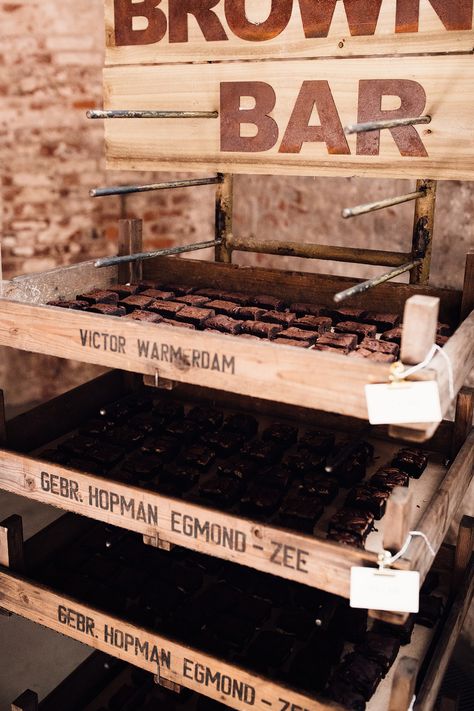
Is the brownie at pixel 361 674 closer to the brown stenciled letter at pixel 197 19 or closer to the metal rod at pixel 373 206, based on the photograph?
the metal rod at pixel 373 206

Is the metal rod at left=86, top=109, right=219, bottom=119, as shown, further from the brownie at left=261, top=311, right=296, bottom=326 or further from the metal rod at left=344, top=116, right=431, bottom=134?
the brownie at left=261, top=311, right=296, bottom=326

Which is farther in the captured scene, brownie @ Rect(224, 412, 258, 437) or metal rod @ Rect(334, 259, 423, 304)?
brownie @ Rect(224, 412, 258, 437)

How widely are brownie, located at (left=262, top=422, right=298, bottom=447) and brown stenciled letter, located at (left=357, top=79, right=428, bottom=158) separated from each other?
117 cm

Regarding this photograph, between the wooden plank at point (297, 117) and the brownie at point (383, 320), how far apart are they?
0.53 meters

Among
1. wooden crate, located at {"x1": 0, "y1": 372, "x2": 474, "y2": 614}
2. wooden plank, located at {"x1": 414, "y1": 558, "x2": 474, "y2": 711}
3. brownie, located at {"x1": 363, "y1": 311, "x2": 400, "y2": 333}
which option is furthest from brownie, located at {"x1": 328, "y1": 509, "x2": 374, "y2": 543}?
brownie, located at {"x1": 363, "y1": 311, "x2": 400, "y2": 333}

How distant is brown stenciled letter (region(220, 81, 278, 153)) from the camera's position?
2977 millimetres

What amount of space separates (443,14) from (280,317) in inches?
47.9

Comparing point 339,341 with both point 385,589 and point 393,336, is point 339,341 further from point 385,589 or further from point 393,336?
point 385,589

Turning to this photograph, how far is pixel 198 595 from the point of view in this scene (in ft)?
9.95

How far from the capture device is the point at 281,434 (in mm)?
3080

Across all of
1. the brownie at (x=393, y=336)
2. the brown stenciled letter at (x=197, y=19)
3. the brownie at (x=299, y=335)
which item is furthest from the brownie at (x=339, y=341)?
the brown stenciled letter at (x=197, y=19)

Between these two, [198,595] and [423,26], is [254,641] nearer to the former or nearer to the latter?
[198,595]

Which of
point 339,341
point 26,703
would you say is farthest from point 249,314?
point 26,703

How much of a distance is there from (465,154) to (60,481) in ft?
6.05
